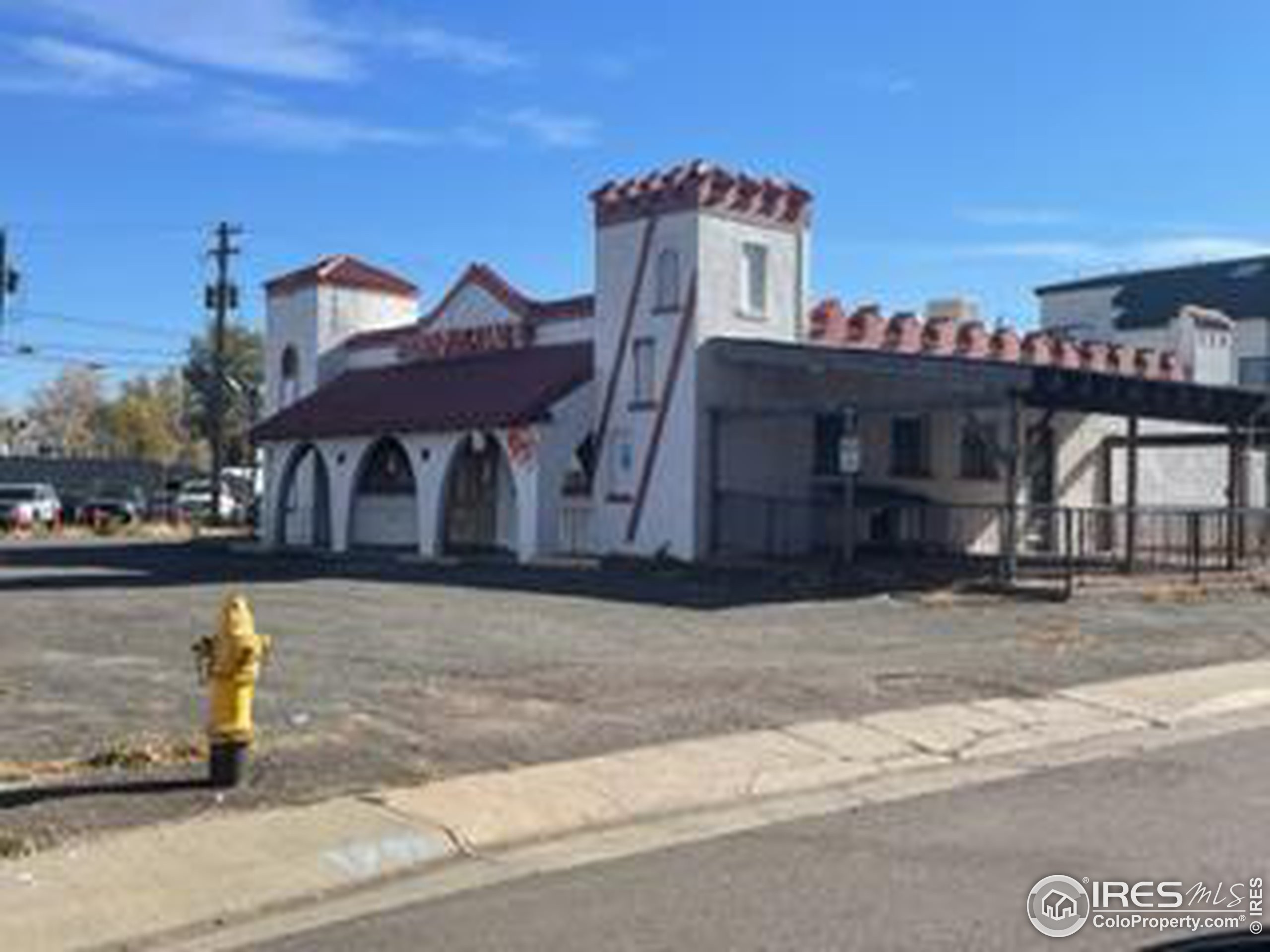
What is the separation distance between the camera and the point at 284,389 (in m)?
50.5

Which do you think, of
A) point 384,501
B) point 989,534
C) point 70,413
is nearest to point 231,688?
point 989,534

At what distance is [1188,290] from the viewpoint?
8125 cm

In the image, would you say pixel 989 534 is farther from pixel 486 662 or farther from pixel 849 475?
pixel 486 662

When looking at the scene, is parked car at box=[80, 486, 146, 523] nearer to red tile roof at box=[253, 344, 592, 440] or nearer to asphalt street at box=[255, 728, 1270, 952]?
red tile roof at box=[253, 344, 592, 440]

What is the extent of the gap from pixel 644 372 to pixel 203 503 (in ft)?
169

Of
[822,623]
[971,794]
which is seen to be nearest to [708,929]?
[971,794]

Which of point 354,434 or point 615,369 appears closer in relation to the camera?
point 615,369

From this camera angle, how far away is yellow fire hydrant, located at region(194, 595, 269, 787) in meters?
11.3

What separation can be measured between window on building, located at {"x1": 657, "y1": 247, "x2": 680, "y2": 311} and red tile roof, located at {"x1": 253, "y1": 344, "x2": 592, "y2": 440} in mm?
2645

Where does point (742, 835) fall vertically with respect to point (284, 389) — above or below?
below

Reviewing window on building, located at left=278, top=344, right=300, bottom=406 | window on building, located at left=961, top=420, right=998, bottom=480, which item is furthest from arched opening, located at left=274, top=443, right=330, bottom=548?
window on building, located at left=961, top=420, right=998, bottom=480

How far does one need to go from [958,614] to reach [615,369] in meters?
13.1

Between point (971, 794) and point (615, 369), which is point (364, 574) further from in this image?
point (971, 794)

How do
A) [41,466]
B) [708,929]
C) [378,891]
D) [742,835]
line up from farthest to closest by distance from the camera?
1. [41,466]
2. [742,835]
3. [378,891]
4. [708,929]
